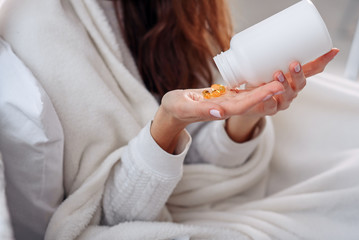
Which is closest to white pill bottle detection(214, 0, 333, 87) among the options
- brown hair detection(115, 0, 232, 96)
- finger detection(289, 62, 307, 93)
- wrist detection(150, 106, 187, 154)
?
finger detection(289, 62, 307, 93)

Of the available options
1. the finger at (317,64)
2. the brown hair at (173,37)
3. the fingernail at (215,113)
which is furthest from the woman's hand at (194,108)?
the brown hair at (173,37)

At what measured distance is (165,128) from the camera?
2.03 ft

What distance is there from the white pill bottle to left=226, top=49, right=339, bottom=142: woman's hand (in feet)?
0.05

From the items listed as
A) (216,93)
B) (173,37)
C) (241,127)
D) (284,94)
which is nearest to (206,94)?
(216,93)

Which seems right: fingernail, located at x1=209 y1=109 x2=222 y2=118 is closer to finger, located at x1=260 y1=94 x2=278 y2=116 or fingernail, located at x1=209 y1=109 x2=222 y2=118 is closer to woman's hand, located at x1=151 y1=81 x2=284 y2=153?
woman's hand, located at x1=151 y1=81 x2=284 y2=153

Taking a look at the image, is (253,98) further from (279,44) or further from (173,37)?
(173,37)

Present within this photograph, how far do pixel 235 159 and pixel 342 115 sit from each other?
0.28 meters

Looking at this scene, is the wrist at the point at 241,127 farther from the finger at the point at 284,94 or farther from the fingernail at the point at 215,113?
the fingernail at the point at 215,113

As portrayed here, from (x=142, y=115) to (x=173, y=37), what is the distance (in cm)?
22

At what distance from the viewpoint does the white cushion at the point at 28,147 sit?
2.01ft

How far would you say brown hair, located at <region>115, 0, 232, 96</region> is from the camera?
0.87m

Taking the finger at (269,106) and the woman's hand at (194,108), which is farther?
the finger at (269,106)

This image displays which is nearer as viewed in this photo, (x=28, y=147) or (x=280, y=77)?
(x=280, y=77)

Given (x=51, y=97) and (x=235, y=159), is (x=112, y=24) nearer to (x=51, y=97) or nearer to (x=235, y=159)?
(x=51, y=97)
